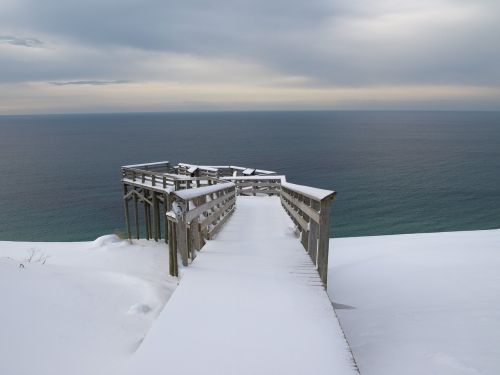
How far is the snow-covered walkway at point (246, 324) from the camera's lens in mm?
2916

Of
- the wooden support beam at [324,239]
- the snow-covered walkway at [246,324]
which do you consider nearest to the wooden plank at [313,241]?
the snow-covered walkway at [246,324]

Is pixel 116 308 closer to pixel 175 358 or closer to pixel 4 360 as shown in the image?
pixel 4 360

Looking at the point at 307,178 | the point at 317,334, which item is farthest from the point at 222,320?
the point at 307,178

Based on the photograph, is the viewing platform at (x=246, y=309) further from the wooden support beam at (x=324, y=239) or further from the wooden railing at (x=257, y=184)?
the wooden railing at (x=257, y=184)

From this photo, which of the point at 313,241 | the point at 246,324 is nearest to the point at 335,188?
the point at 313,241

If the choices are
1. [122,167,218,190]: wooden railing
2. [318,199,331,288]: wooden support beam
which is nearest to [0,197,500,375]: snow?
[318,199,331,288]: wooden support beam

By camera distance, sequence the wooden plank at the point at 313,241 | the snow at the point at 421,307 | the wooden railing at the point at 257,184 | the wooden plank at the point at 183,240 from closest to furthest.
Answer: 1. the snow at the point at 421,307
2. the wooden plank at the point at 183,240
3. the wooden plank at the point at 313,241
4. the wooden railing at the point at 257,184

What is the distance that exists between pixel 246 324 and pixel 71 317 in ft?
7.17

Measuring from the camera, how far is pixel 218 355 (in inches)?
119

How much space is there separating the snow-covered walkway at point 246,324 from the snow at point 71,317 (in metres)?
0.53

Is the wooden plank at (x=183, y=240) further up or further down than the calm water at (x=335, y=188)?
further up

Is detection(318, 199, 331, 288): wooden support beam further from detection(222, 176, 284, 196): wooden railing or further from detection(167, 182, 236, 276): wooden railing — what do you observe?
detection(222, 176, 284, 196): wooden railing

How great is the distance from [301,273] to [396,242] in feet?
21.6

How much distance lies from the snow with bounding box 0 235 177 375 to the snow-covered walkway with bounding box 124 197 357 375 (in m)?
0.53
